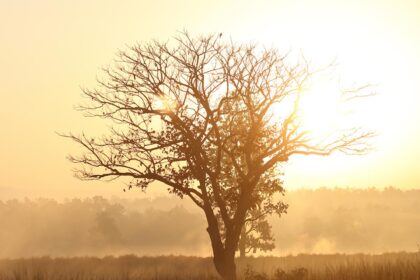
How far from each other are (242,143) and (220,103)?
216 cm

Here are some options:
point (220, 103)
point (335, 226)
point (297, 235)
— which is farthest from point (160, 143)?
point (297, 235)

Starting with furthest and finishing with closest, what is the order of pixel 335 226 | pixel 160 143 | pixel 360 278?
1. pixel 335 226
2. pixel 160 143
3. pixel 360 278

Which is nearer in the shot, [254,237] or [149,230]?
[254,237]

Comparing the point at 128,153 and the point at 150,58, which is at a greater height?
the point at 150,58

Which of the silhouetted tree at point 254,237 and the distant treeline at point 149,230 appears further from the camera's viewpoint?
the distant treeline at point 149,230

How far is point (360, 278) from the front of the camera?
67.1ft

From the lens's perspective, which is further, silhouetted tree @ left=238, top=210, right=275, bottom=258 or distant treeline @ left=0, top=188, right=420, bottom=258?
distant treeline @ left=0, top=188, right=420, bottom=258

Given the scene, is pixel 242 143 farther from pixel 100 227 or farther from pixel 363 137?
pixel 100 227

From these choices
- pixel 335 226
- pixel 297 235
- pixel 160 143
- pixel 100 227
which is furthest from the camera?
pixel 297 235

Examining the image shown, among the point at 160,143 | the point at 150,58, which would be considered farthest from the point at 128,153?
the point at 150,58

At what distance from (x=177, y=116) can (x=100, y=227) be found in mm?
102893

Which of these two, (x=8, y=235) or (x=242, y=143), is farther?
(x=8, y=235)

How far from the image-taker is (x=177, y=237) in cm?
17162

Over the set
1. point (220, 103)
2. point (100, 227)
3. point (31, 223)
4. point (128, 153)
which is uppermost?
point (31, 223)
